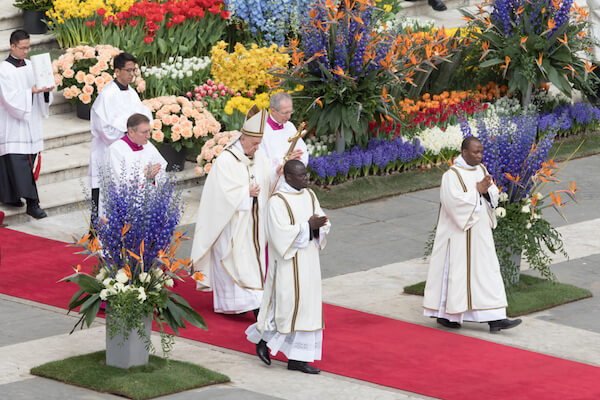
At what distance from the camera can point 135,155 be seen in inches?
433

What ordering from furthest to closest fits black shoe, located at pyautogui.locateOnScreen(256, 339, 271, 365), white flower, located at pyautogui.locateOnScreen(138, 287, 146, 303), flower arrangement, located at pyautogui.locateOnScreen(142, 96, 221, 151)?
flower arrangement, located at pyautogui.locateOnScreen(142, 96, 221, 151) → black shoe, located at pyautogui.locateOnScreen(256, 339, 271, 365) → white flower, located at pyautogui.locateOnScreen(138, 287, 146, 303)

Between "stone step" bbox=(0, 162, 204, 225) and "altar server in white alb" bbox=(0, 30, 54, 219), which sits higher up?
"altar server in white alb" bbox=(0, 30, 54, 219)

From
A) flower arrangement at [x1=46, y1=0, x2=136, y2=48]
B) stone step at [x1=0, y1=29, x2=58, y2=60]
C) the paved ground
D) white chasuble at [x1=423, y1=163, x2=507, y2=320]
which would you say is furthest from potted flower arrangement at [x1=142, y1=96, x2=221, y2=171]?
white chasuble at [x1=423, y1=163, x2=507, y2=320]

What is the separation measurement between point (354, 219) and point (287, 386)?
17.9 feet

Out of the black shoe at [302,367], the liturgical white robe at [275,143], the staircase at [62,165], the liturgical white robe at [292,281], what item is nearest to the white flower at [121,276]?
the liturgical white robe at [292,281]

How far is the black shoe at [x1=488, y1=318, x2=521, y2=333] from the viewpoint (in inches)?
433

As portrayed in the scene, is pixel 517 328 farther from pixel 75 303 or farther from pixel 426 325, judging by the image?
pixel 75 303

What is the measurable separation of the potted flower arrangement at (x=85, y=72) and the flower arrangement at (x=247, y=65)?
1.07 meters

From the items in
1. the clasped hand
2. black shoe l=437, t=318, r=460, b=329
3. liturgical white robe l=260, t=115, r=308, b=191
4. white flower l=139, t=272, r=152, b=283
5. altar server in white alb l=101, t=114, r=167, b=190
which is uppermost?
altar server in white alb l=101, t=114, r=167, b=190

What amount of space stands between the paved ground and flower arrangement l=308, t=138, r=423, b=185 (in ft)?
1.80

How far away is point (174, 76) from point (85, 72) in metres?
1.16

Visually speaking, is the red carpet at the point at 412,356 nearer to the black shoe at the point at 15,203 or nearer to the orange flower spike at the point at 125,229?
the orange flower spike at the point at 125,229

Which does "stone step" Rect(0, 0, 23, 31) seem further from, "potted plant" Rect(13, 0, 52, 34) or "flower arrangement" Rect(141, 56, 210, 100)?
"flower arrangement" Rect(141, 56, 210, 100)

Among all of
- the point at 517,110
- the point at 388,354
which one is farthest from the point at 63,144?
the point at 388,354
